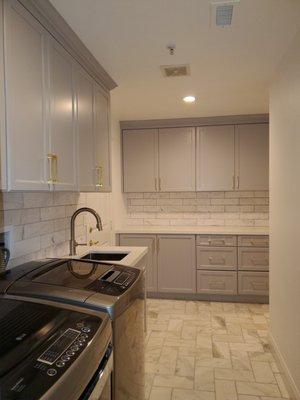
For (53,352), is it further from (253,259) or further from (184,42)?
(253,259)

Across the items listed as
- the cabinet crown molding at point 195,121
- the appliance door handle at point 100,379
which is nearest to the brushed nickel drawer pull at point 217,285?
the cabinet crown molding at point 195,121

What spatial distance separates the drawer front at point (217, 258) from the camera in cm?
378

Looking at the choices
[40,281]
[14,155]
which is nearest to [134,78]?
[14,155]

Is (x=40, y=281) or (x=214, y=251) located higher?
(x=40, y=281)

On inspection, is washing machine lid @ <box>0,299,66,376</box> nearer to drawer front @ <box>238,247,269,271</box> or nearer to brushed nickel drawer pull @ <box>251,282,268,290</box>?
drawer front @ <box>238,247,269,271</box>

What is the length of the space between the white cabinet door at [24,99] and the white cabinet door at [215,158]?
281 cm

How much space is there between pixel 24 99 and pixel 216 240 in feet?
9.54

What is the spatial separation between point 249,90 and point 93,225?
2.00 meters

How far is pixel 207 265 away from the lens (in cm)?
384

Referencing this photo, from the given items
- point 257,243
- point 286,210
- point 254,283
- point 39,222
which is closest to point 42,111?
point 39,222

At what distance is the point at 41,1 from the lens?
153 centimetres

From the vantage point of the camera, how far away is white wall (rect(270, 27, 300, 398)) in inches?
77.5

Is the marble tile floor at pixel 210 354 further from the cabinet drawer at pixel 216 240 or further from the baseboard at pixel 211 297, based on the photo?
the cabinet drawer at pixel 216 240

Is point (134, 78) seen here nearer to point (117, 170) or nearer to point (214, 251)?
point (117, 170)
